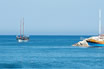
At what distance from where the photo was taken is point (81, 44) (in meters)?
134

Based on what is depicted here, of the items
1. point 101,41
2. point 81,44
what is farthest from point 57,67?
point 81,44

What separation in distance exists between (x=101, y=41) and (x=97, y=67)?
5596cm

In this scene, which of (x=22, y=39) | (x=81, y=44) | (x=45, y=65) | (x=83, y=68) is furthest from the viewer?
(x=22, y=39)

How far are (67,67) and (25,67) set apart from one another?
20.9ft

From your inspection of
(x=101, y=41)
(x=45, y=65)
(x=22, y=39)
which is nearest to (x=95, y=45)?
(x=101, y=41)

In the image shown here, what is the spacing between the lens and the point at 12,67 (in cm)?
6222

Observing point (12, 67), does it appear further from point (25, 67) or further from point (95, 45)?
point (95, 45)

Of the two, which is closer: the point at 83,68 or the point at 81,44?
the point at 83,68

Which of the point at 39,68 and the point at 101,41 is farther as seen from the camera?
the point at 101,41

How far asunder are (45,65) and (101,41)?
179ft

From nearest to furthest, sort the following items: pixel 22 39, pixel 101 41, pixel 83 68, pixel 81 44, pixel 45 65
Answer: pixel 83 68 < pixel 45 65 < pixel 101 41 < pixel 81 44 < pixel 22 39

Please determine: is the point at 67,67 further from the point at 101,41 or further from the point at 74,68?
the point at 101,41

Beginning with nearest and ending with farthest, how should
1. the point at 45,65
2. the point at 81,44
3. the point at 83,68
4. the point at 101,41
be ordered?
the point at 83,68, the point at 45,65, the point at 101,41, the point at 81,44

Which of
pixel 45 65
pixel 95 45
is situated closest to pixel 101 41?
pixel 95 45
